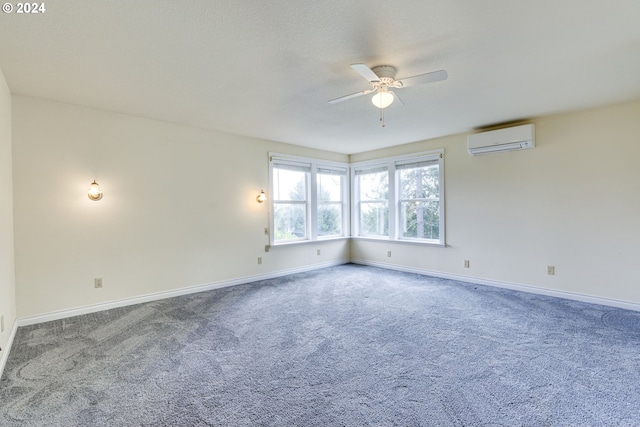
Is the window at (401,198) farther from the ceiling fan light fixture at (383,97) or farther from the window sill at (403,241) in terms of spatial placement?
the ceiling fan light fixture at (383,97)

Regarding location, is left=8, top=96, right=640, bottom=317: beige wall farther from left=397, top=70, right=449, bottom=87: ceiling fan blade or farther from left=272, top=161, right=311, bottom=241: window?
left=397, top=70, right=449, bottom=87: ceiling fan blade

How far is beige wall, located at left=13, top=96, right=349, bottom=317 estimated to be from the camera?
331 cm

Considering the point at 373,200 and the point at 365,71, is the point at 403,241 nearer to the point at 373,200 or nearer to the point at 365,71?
the point at 373,200

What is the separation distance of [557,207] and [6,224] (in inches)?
244

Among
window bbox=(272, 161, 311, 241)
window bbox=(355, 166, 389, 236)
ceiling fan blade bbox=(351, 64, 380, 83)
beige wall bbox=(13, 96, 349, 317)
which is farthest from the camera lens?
window bbox=(355, 166, 389, 236)

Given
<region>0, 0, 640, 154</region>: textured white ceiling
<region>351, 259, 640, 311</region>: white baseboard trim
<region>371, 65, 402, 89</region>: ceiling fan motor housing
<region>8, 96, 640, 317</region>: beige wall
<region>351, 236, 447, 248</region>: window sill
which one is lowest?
<region>351, 259, 640, 311</region>: white baseboard trim

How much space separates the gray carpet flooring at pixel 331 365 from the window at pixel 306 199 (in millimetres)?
2035

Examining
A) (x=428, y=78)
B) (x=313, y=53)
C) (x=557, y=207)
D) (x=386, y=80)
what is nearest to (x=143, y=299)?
(x=313, y=53)

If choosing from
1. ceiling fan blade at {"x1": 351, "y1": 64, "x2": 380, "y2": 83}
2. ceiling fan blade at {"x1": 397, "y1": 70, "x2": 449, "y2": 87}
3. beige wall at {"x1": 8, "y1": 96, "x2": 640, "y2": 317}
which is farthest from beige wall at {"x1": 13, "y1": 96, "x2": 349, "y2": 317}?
ceiling fan blade at {"x1": 397, "y1": 70, "x2": 449, "y2": 87}

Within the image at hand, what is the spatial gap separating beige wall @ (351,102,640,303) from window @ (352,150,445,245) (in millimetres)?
269

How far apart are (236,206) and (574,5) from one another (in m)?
4.37

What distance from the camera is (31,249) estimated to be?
10.8 feet

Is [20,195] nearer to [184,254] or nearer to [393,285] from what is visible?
[184,254]

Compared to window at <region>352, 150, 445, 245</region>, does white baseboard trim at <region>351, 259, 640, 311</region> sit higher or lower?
lower
